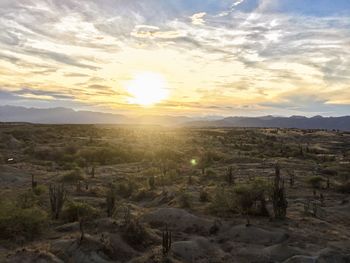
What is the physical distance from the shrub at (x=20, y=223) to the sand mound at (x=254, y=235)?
18.7ft

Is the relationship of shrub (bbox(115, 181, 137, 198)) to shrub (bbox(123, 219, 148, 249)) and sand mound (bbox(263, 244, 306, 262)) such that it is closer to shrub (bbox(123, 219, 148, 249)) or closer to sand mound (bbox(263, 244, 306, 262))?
shrub (bbox(123, 219, 148, 249))

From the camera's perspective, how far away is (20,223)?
44.3ft

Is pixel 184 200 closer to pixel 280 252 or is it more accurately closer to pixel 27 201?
pixel 280 252

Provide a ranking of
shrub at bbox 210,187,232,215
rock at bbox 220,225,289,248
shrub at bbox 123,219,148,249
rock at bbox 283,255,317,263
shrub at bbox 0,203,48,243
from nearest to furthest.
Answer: rock at bbox 283,255,317,263 < shrub at bbox 123,219,148,249 < shrub at bbox 0,203,48,243 < rock at bbox 220,225,289,248 < shrub at bbox 210,187,232,215

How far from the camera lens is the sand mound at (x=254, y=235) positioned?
1352 centimetres

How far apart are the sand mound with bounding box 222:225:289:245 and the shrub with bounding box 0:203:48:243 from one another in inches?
225

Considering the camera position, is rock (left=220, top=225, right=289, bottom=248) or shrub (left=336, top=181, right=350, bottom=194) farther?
shrub (left=336, top=181, right=350, bottom=194)

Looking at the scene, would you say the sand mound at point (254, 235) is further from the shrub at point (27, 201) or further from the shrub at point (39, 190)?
the shrub at point (39, 190)

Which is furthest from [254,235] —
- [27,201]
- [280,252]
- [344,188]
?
[344,188]

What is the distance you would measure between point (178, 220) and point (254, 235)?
2740mm

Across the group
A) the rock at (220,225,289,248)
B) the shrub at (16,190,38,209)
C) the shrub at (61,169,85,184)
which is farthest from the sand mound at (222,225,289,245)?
the shrub at (61,169,85,184)

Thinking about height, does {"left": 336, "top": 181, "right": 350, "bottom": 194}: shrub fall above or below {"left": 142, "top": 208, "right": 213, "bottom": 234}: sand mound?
above

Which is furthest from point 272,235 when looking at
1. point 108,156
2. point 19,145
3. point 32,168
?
point 19,145

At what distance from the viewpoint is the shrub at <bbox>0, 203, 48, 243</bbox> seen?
1316 centimetres
